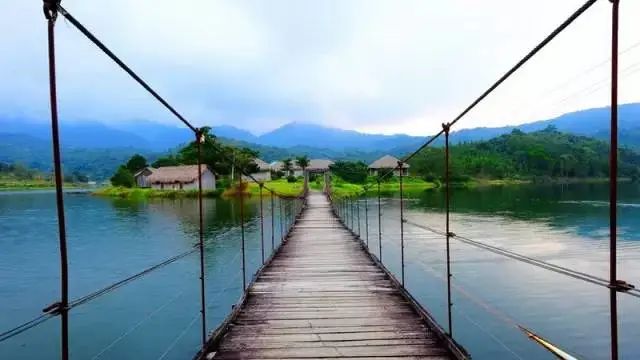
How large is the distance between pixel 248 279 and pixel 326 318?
7.42 metres

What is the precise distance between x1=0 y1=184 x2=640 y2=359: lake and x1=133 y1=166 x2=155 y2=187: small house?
22857 mm

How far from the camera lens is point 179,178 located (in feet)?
137

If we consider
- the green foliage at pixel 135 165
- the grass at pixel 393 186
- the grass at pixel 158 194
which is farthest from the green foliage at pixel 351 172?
the green foliage at pixel 135 165

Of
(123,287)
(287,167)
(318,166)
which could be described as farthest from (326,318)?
(318,166)

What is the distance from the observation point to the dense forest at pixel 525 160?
54.4 meters

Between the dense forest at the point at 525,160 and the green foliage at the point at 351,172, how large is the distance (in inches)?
317

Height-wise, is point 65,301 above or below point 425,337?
above

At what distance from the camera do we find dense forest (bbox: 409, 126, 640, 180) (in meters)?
54.4

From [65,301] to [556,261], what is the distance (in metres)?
12.8

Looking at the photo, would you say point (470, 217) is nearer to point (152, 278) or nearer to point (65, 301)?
point (152, 278)

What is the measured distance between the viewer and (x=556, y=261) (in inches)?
488

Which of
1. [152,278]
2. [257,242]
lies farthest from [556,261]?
[152,278]

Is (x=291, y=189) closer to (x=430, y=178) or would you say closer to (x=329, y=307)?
(x=430, y=178)

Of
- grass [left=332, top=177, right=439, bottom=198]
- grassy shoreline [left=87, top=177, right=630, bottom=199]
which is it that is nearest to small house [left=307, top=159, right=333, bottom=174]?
grass [left=332, top=177, right=439, bottom=198]
